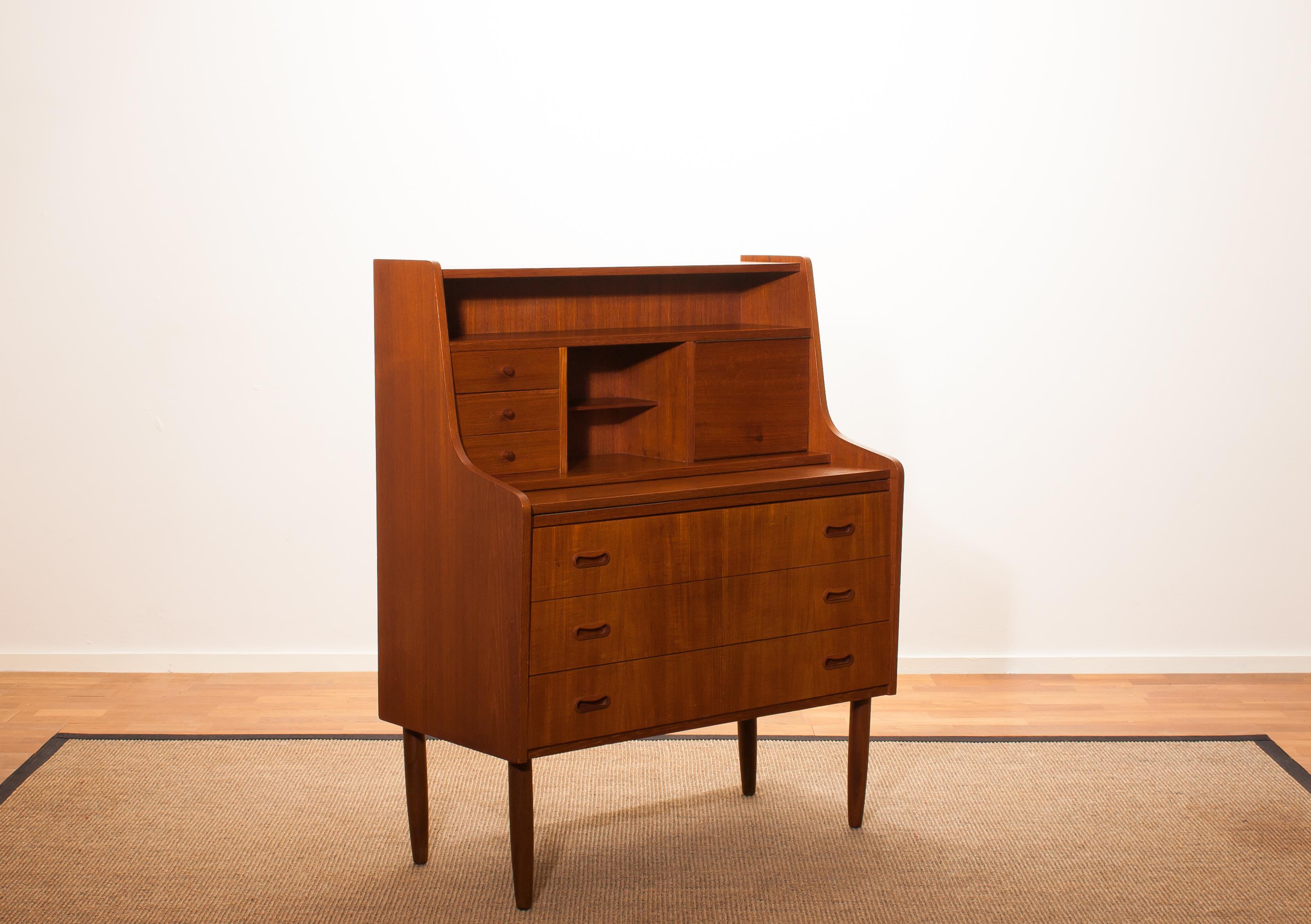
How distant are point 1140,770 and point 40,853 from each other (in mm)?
2562

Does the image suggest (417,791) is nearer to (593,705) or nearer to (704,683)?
(593,705)

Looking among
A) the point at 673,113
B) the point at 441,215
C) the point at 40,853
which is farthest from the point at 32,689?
the point at 673,113

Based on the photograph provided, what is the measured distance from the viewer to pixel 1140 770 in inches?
129

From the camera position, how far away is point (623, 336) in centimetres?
267

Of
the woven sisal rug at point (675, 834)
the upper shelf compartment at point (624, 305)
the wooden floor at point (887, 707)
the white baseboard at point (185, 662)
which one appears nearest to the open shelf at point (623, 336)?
the upper shelf compartment at point (624, 305)

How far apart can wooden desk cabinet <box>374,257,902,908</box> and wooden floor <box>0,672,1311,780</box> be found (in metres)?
0.90

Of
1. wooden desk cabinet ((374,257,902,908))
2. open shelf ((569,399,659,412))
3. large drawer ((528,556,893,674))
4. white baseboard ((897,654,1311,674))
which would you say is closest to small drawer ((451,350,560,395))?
Answer: wooden desk cabinet ((374,257,902,908))

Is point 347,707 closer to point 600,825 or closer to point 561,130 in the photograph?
point 600,825

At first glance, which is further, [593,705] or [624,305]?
[624,305]

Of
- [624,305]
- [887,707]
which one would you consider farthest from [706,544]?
[887,707]

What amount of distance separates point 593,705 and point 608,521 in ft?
1.15

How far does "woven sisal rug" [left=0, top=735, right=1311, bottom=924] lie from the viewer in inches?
101

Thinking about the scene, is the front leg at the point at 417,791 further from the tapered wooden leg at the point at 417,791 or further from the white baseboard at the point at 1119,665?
the white baseboard at the point at 1119,665

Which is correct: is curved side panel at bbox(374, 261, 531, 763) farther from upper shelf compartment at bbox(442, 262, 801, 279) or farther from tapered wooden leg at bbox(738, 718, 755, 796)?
tapered wooden leg at bbox(738, 718, 755, 796)
